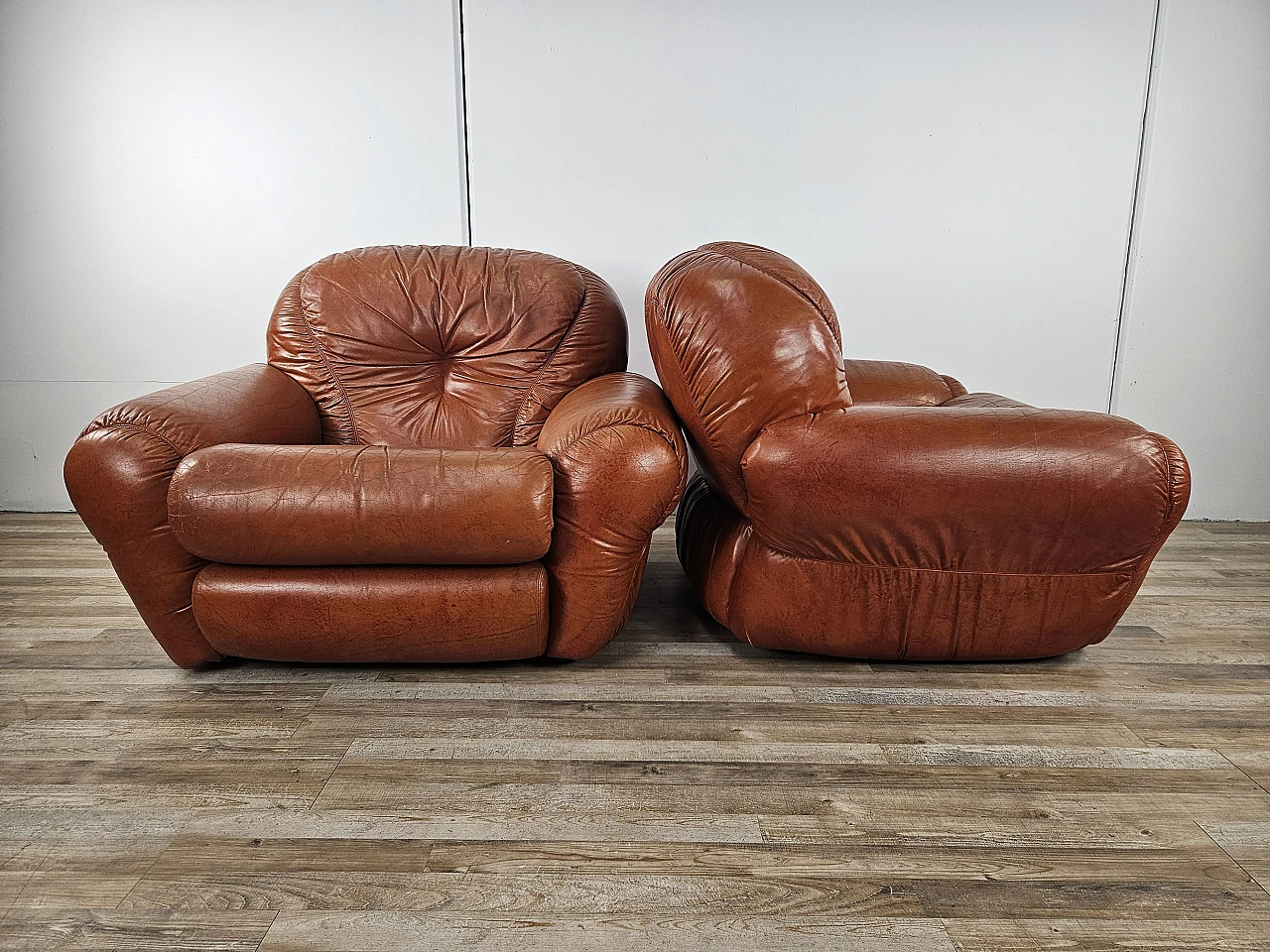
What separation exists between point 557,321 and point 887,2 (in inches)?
69.0

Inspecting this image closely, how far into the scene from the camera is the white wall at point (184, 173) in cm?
307

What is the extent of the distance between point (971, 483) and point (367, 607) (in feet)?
4.27

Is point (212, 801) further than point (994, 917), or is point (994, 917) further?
point (212, 801)

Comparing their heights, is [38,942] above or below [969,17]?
A: below

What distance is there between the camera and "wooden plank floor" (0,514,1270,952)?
1190 millimetres

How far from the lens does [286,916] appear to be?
119cm

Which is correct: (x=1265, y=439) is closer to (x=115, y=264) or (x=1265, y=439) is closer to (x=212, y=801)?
(x=212, y=801)

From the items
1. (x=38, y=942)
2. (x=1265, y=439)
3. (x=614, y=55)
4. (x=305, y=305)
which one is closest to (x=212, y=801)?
(x=38, y=942)

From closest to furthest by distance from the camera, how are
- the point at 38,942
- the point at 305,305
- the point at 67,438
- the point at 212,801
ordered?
1. the point at 38,942
2. the point at 212,801
3. the point at 305,305
4. the point at 67,438

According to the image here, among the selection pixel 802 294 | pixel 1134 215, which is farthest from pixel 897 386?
pixel 1134 215

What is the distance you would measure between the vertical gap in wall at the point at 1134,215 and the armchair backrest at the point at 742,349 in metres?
1.94

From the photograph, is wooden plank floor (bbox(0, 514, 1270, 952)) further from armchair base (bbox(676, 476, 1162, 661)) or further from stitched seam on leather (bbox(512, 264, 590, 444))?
stitched seam on leather (bbox(512, 264, 590, 444))

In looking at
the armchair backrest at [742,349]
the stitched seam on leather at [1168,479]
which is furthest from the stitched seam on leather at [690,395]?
the stitched seam on leather at [1168,479]

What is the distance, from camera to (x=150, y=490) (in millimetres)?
1772
